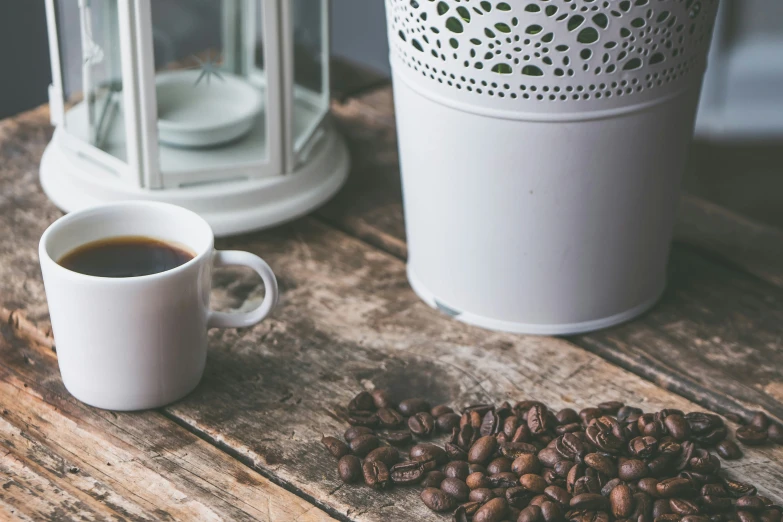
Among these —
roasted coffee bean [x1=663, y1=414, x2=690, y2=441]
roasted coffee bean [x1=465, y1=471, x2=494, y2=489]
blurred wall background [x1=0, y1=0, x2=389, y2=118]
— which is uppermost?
roasted coffee bean [x1=663, y1=414, x2=690, y2=441]

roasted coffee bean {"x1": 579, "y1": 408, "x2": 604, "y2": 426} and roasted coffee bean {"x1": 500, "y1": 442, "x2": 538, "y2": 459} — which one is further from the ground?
roasted coffee bean {"x1": 579, "y1": 408, "x2": 604, "y2": 426}

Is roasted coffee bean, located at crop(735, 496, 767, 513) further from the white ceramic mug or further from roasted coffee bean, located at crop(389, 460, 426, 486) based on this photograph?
the white ceramic mug

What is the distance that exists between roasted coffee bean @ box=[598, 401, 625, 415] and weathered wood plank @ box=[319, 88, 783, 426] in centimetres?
6

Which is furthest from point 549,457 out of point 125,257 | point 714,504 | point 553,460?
point 125,257

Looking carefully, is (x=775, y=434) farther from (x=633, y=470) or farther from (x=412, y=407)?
(x=412, y=407)

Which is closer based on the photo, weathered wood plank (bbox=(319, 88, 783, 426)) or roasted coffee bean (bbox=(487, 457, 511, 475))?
roasted coffee bean (bbox=(487, 457, 511, 475))

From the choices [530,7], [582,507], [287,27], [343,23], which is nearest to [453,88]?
[530,7]

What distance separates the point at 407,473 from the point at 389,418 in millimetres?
58

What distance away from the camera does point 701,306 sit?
0.86 meters

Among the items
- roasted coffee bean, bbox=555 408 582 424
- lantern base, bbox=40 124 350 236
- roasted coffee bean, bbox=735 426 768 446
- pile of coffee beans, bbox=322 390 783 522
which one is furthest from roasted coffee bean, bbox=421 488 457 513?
lantern base, bbox=40 124 350 236

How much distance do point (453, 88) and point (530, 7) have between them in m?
0.08

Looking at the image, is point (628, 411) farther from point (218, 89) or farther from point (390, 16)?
point (218, 89)

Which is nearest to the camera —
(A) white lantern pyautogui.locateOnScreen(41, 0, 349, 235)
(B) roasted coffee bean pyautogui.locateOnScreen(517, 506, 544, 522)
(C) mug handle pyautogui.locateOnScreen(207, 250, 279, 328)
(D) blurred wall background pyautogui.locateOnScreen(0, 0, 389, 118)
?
(B) roasted coffee bean pyautogui.locateOnScreen(517, 506, 544, 522)

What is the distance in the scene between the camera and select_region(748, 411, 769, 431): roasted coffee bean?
719 millimetres
